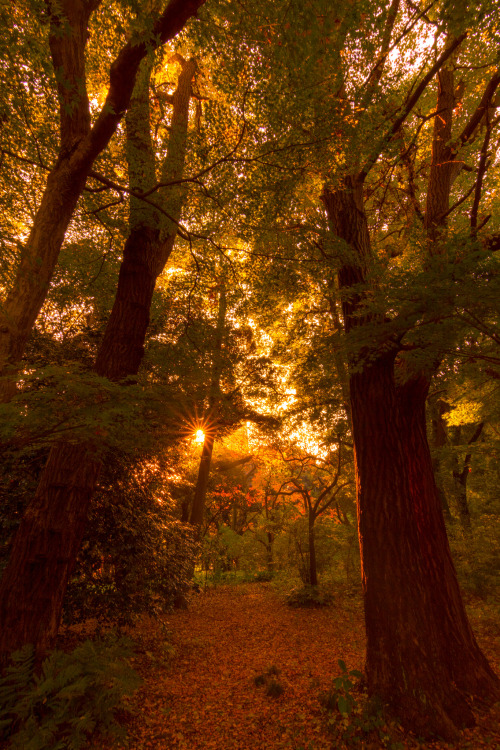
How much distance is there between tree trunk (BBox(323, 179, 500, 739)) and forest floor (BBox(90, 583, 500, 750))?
0.32 m

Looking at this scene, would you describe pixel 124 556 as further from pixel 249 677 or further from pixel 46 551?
pixel 249 677

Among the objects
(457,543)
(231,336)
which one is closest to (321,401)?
(231,336)

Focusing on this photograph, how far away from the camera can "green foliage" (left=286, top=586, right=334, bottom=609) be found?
1022 cm

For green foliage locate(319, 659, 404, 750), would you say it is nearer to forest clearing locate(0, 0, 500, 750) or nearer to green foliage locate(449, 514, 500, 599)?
forest clearing locate(0, 0, 500, 750)

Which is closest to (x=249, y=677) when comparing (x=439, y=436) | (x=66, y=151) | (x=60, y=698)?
(x=60, y=698)

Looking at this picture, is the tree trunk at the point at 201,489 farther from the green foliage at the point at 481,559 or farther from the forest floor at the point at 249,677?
the green foliage at the point at 481,559

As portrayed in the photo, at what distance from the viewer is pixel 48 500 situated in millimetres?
3996

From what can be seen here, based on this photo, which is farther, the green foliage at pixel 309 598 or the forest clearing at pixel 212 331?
the green foliage at pixel 309 598

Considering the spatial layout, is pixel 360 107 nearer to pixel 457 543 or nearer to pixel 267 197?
pixel 267 197

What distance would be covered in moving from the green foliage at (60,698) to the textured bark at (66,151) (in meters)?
2.64

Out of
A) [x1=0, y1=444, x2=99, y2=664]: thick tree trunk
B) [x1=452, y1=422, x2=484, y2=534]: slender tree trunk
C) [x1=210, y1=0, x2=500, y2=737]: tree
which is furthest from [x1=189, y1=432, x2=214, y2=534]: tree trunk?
[x1=452, y1=422, x2=484, y2=534]: slender tree trunk

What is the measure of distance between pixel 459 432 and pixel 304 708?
1440 cm

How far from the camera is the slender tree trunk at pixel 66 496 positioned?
361 cm

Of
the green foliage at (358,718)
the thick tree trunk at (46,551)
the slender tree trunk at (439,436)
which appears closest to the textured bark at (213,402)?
the thick tree trunk at (46,551)
